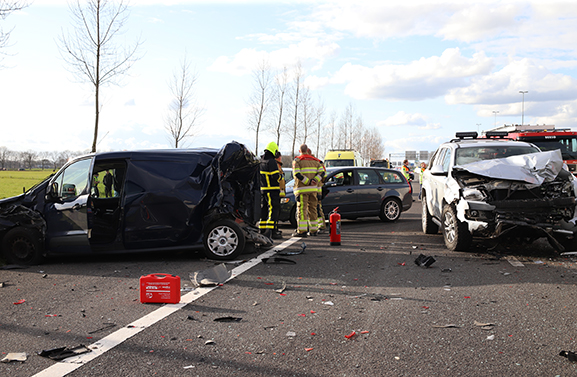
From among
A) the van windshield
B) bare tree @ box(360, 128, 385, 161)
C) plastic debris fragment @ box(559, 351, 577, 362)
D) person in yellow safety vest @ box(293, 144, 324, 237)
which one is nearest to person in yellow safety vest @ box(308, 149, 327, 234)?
person in yellow safety vest @ box(293, 144, 324, 237)

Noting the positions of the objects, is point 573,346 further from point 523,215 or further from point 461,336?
point 523,215

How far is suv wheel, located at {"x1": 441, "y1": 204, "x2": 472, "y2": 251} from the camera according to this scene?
28.3 ft

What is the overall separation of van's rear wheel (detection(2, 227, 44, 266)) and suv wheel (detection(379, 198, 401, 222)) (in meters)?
8.93

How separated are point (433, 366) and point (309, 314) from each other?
1.63 meters

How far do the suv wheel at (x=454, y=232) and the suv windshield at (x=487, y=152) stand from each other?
1.16 m

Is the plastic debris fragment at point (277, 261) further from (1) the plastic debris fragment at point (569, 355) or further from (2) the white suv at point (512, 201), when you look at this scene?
(1) the plastic debris fragment at point (569, 355)

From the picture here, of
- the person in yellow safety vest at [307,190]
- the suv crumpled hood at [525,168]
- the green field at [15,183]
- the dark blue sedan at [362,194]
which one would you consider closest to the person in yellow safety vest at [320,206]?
the person in yellow safety vest at [307,190]

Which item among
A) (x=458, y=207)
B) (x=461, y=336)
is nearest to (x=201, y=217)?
(x=458, y=207)

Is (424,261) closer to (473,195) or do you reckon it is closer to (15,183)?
(473,195)

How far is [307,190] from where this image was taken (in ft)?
37.6

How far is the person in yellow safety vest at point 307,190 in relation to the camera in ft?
37.6

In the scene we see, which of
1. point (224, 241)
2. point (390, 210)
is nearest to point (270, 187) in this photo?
point (224, 241)

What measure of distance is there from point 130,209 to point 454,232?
17.6ft

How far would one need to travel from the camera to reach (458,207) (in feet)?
27.8
